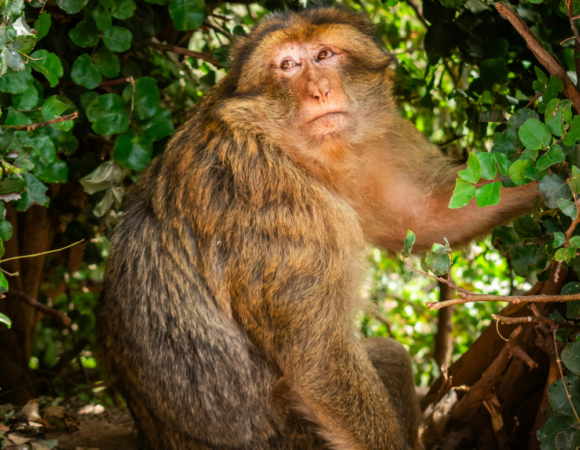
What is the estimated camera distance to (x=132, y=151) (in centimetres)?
316

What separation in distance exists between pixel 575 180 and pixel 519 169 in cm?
22

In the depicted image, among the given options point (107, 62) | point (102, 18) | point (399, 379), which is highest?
point (102, 18)

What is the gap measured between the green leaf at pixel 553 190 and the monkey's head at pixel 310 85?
1.05 metres

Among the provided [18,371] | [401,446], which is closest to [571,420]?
[401,446]

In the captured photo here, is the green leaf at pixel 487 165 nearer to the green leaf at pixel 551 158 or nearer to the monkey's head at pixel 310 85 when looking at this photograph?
the green leaf at pixel 551 158

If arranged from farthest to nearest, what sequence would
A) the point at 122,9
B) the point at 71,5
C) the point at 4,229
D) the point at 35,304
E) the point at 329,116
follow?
the point at 35,304
the point at 122,9
the point at 71,5
the point at 329,116
the point at 4,229

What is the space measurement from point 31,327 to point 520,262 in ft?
11.5

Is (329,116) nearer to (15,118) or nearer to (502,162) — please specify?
(502,162)

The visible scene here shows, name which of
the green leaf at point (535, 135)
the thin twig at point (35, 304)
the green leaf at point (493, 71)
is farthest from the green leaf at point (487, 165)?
the thin twig at point (35, 304)

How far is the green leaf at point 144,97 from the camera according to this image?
3176 millimetres

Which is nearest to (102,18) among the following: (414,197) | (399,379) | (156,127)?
(156,127)

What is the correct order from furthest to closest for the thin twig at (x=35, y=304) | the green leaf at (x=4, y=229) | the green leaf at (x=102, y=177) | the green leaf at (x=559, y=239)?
the thin twig at (x=35, y=304) < the green leaf at (x=102, y=177) < the green leaf at (x=4, y=229) < the green leaf at (x=559, y=239)

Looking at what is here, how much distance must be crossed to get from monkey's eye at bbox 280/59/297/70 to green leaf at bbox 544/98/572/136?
1.30m

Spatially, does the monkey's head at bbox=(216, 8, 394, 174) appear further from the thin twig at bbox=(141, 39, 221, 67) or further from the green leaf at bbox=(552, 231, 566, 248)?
the green leaf at bbox=(552, 231, 566, 248)
